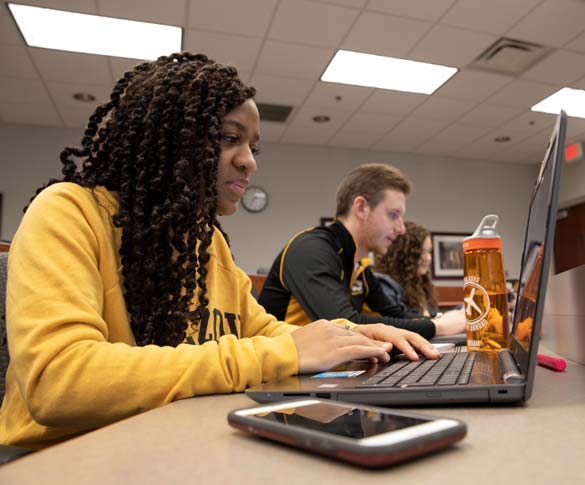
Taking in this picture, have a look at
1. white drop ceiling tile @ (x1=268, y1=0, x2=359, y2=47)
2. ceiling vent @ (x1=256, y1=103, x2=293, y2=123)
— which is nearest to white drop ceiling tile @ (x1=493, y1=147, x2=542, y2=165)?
ceiling vent @ (x1=256, y1=103, x2=293, y2=123)

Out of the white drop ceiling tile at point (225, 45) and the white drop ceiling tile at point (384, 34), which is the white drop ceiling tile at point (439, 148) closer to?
the white drop ceiling tile at point (384, 34)

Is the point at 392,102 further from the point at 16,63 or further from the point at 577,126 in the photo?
the point at 16,63

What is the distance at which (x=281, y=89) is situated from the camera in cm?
406

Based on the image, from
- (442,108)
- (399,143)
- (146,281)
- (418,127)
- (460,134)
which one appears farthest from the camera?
(399,143)

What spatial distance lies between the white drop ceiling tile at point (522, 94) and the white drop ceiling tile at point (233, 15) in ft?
6.90

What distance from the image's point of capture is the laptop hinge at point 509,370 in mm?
491

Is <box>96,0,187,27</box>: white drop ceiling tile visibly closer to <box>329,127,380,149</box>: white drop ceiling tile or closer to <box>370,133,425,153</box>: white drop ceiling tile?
<box>329,127,380,149</box>: white drop ceiling tile

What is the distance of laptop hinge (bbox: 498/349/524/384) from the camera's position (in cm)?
49

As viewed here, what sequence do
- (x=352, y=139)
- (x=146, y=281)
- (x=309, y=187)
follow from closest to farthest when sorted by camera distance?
(x=146, y=281), (x=352, y=139), (x=309, y=187)

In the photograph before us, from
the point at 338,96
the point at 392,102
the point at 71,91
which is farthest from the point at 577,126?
the point at 71,91

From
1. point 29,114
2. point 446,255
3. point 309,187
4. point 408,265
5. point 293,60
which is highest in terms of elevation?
point 293,60

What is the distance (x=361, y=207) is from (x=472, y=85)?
261 cm


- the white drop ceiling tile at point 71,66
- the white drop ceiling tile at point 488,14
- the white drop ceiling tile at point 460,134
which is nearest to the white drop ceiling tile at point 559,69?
the white drop ceiling tile at point 488,14

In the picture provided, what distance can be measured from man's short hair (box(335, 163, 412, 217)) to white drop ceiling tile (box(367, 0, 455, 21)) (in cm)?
142
